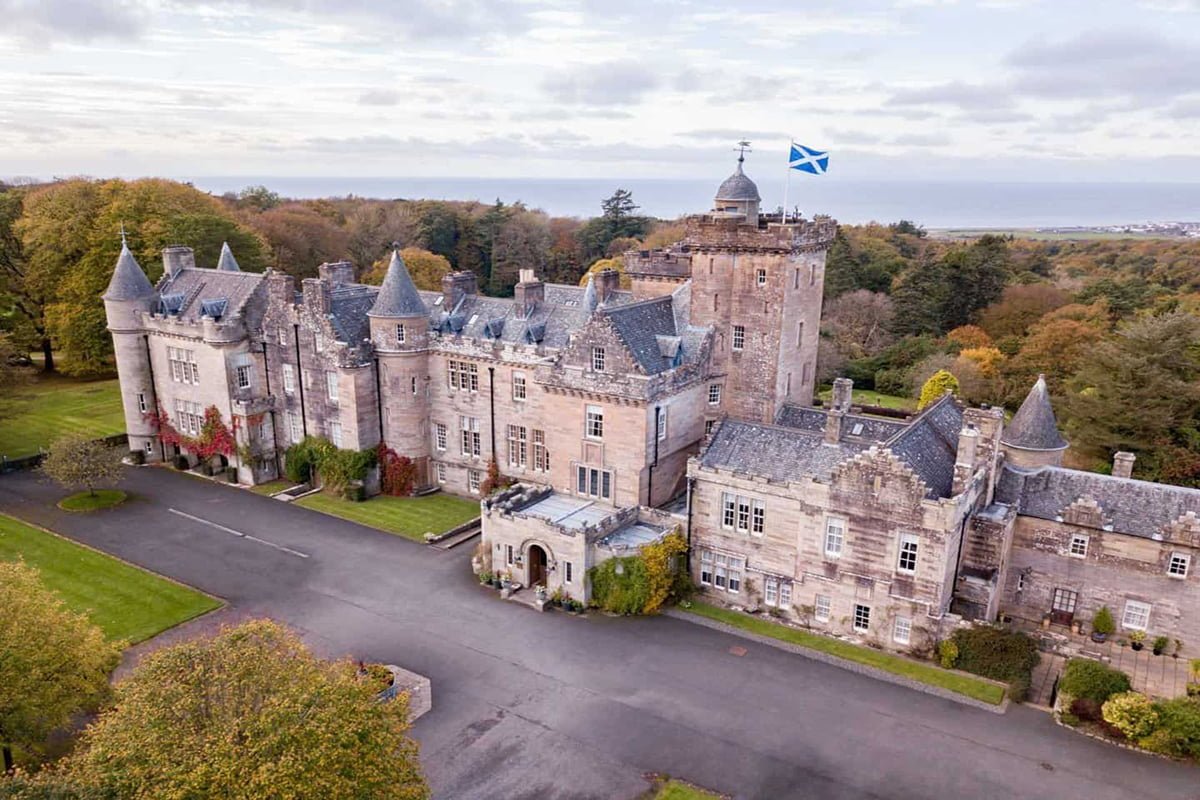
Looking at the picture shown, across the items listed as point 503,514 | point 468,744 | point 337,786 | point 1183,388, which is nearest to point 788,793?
point 468,744

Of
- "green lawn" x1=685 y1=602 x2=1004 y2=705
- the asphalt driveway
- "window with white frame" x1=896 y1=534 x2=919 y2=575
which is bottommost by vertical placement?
the asphalt driveway

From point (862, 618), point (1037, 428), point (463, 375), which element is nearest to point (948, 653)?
point (862, 618)

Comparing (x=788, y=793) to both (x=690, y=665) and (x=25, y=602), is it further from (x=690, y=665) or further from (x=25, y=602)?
(x=25, y=602)

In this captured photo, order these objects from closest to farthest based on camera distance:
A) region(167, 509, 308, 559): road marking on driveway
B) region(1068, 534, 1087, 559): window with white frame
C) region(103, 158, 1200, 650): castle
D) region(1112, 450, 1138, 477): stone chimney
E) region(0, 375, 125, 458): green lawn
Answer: region(103, 158, 1200, 650): castle → region(1068, 534, 1087, 559): window with white frame → region(1112, 450, 1138, 477): stone chimney → region(167, 509, 308, 559): road marking on driveway → region(0, 375, 125, 458): green lawn

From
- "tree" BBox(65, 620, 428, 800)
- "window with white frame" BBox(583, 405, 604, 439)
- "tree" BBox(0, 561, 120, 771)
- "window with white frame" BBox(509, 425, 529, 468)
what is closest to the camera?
"tree" BBox(65, 620, 428, 800)

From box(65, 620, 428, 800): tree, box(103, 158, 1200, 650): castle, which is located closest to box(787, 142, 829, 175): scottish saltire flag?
box(103, 158, 1200, 650): castle

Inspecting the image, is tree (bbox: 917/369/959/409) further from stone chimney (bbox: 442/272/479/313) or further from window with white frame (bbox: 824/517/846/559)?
stone chimney (bbox: 442/272/479/313)

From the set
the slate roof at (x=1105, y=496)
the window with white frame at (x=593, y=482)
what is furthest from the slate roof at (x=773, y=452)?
the slate roof at (x=1105, y=496)
